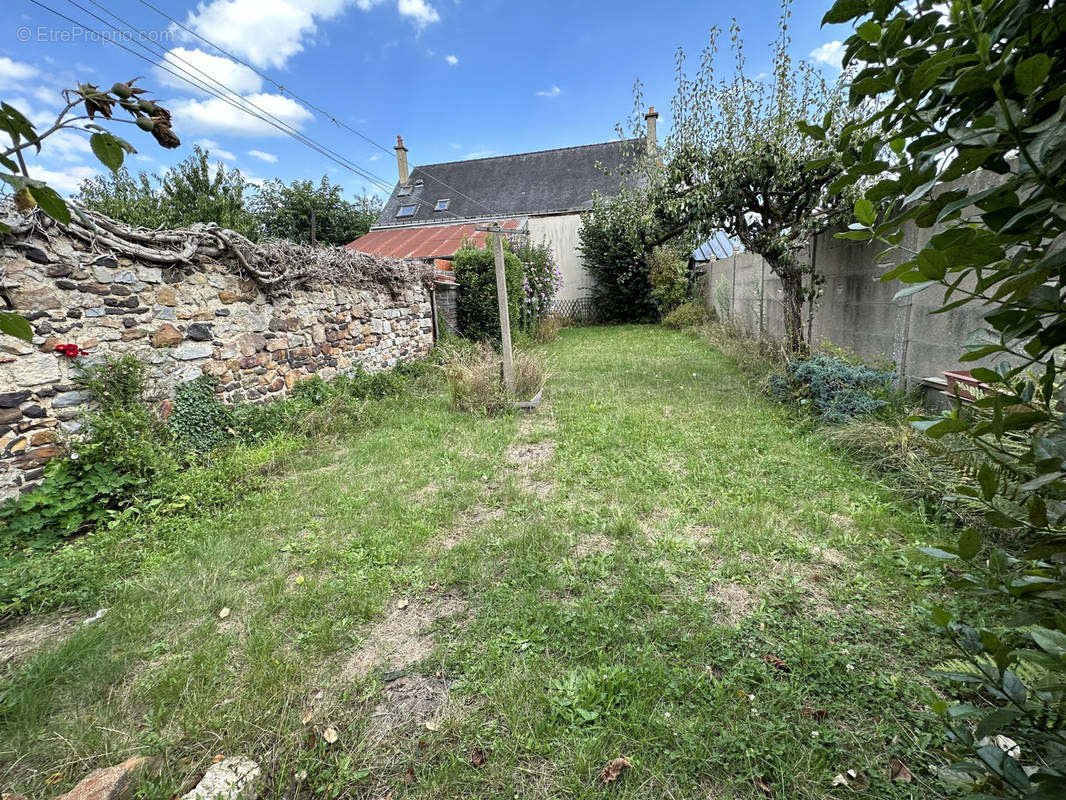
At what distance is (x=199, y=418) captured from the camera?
160 inches

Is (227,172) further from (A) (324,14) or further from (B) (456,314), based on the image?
(B) (456,314)

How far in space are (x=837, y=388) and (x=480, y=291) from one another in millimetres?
6415

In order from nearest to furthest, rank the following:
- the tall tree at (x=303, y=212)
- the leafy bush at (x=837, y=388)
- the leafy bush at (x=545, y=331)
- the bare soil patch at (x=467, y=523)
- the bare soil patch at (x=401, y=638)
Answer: the bare soil patch at (x=401, y=638), the bare soil patch at (x=467, y=523), the leafy bush at (x=837, y=388), the leafy bush at (x=545, y=331), the tall tree at (x=303, y=212)

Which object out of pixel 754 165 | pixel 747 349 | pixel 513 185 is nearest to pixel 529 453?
pixel 754 165

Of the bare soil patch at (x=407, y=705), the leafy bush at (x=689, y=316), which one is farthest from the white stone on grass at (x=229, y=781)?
the leafy bush at (x=689, y=316)

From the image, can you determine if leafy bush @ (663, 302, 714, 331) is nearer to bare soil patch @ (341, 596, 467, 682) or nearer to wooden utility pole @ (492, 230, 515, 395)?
wooden utility pole @ (492, 230, 515, 395)

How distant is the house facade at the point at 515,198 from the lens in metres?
14.9

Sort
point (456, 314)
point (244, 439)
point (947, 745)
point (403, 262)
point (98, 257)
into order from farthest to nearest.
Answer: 1. point (456, 314)
2. point (403, 262)
3. point (244, 439)
4. point (98, 257)
5. point (947, 745)

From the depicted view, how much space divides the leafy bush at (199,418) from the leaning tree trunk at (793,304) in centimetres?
612

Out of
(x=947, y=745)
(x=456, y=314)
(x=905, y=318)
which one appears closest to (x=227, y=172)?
(x=456, y=314)

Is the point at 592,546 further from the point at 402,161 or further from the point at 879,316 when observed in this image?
the point at 402,161

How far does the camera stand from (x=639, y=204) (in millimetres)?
6188

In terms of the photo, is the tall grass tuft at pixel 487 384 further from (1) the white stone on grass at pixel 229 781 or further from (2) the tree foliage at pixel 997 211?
(2) the tree foliage at pixel 997 211

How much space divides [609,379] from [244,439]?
14.7 feet
